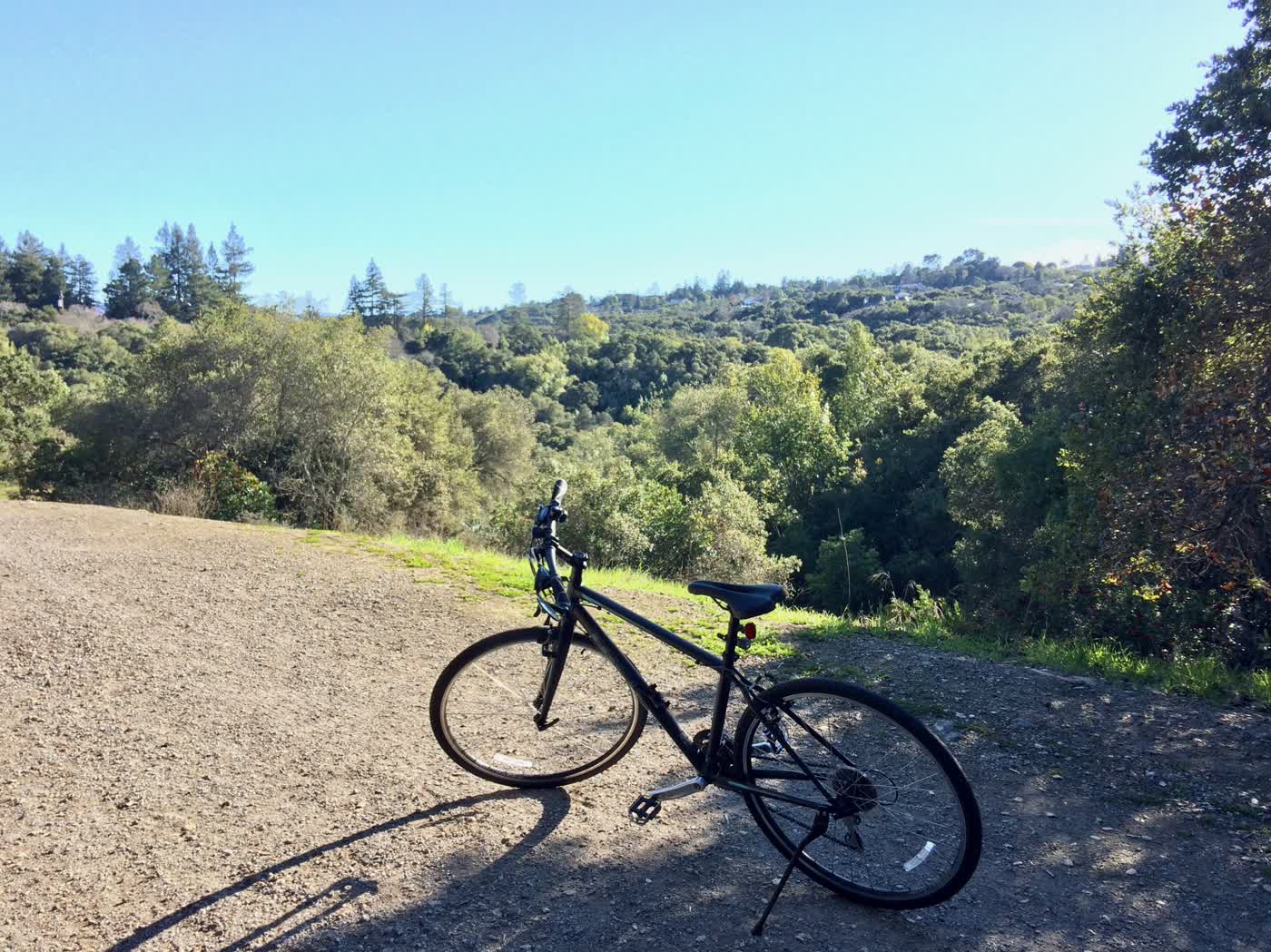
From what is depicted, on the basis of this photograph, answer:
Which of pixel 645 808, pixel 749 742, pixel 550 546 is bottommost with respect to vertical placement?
pixel 645 808

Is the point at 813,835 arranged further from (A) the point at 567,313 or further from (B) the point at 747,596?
(A) the point at 567,313

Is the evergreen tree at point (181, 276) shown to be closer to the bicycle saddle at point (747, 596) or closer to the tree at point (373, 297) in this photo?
the tree at point (373, 297)

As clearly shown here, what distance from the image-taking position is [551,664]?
10.5 feet

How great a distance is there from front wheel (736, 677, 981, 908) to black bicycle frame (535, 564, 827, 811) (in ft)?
0.12

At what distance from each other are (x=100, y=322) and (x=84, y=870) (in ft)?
A: 215

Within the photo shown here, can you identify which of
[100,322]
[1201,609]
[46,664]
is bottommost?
[1201,609]

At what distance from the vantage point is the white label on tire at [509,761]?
335 cm

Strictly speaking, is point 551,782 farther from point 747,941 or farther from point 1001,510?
point 1001,510

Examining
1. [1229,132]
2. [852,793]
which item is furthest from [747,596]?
[1229,132]

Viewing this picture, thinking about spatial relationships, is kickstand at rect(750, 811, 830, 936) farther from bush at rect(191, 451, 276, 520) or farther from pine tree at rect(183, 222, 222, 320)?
pine tree at rect(183, 222, 222, 320)

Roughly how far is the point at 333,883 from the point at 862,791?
1872 millimetres

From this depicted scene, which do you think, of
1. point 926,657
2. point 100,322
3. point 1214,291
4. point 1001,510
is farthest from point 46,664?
point 100,322

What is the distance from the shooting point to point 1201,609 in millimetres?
7262

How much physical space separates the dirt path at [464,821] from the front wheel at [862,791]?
0.12 meters
